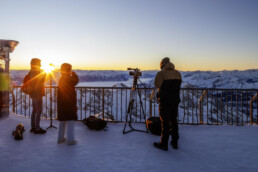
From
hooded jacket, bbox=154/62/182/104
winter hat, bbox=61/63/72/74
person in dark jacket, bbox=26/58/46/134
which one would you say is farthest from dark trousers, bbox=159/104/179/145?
person in dark jacket, bbox=26/58/46/134

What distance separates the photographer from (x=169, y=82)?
11.3 feet

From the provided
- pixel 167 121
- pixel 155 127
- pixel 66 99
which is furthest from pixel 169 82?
A: pixel 66 99

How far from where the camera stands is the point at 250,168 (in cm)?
281

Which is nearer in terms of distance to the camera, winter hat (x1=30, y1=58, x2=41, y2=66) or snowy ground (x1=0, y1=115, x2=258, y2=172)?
snowy ground (x1=0, y1=115, x2=258, y2=172)

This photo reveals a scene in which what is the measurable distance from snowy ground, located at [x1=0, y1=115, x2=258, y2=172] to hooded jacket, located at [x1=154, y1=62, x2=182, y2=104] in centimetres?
104

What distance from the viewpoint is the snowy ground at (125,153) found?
279cm

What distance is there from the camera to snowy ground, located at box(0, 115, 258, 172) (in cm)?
279

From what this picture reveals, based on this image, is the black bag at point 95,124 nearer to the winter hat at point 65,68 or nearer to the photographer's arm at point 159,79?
the winter hat at point 65,68

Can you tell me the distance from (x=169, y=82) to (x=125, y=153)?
5.15 feet

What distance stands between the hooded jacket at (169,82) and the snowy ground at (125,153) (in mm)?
1039

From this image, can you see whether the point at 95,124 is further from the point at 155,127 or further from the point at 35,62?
the point at 35,62

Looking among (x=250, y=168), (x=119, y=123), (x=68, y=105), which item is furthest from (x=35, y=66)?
(x=250, y=168)

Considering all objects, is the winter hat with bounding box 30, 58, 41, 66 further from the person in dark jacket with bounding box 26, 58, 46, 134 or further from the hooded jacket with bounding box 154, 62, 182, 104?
the hooded jacket with bounding box 154, 62, 182, 104

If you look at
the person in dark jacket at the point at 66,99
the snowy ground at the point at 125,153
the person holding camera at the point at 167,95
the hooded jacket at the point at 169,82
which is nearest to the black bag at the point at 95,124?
the snowy ground at the point at 125,153
